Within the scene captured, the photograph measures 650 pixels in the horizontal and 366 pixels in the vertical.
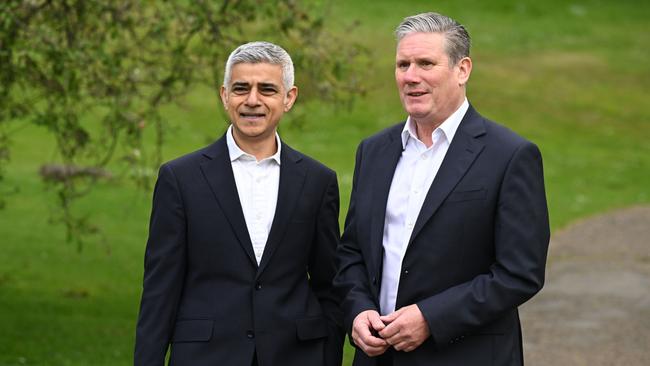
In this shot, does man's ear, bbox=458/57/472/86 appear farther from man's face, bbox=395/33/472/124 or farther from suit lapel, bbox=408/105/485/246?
suit lapel, bbox=408/105/485/246

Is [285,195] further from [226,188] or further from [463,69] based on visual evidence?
[463,69]

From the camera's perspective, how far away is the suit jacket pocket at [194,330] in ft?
17.1

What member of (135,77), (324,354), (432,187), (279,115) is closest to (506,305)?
(432,187)

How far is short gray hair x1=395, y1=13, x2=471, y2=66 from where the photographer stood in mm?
4965

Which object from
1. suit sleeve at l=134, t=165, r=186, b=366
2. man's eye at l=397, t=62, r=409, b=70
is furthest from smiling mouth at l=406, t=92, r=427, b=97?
suit sleeve at l=134, t=165, r=186, b=366

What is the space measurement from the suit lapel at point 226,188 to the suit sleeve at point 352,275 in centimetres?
38

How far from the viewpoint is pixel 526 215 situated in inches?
191

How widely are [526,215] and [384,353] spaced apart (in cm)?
83

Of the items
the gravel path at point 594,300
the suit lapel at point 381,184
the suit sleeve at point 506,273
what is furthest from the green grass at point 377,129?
the suit sleeve at point 506,273

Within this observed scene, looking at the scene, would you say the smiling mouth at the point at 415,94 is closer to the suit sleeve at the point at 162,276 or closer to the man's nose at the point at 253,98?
the man's nose at the point at 253,98

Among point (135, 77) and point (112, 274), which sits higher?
point (135, 77)

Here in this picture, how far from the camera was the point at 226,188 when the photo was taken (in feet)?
17.3

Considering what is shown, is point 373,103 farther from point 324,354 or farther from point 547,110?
point 324,354

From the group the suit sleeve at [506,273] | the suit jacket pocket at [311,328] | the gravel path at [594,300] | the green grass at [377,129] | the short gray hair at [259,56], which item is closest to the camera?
the suit sleeve at [506,273]
